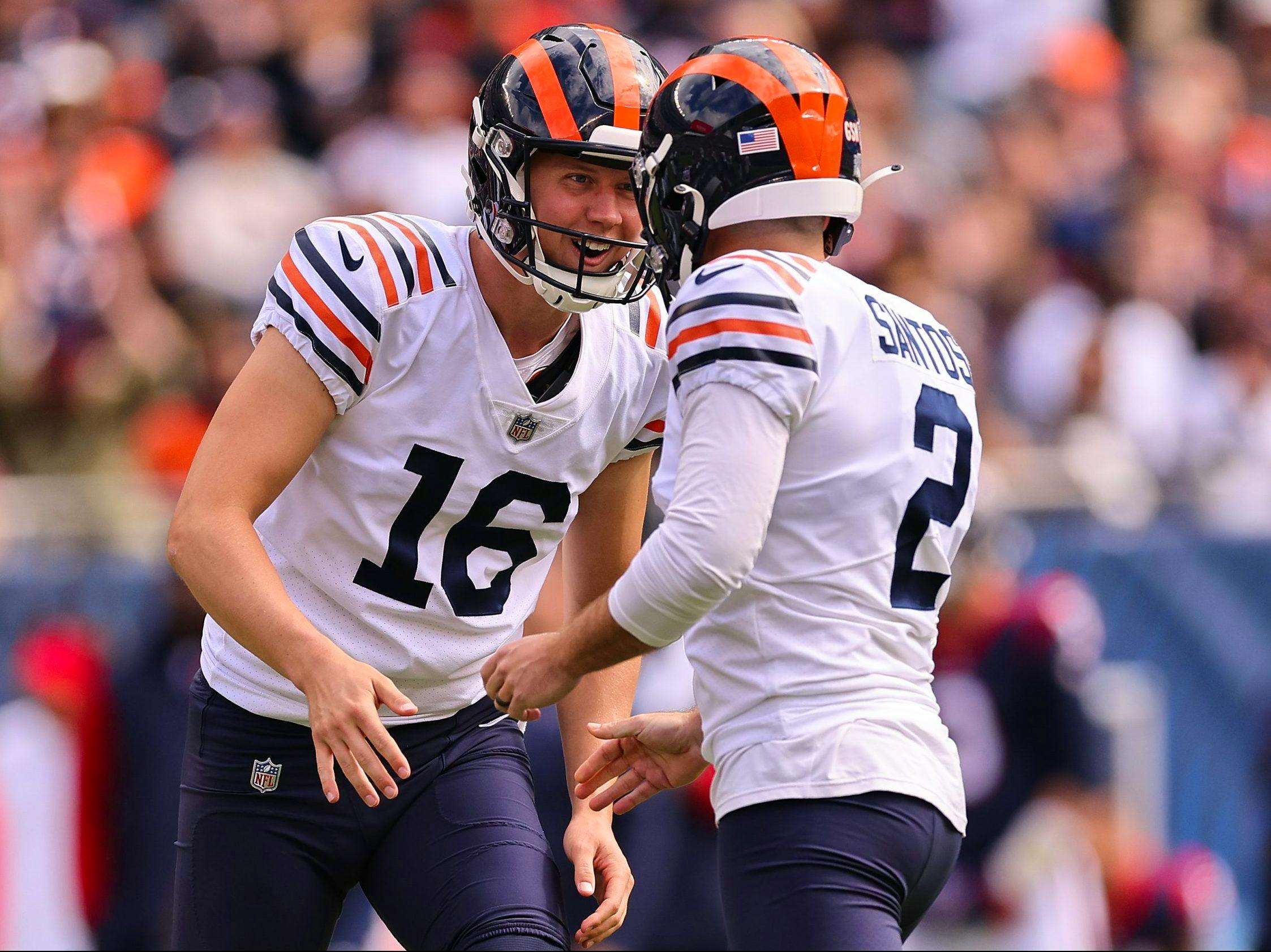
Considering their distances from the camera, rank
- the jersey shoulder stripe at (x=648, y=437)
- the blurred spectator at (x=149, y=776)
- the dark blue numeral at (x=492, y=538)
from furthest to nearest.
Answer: the blurred spectator at (x=149, y=776) → the jersey shoulder stripe at (x=648, y=437) → the dark blue numeral at (x=492, y=538)

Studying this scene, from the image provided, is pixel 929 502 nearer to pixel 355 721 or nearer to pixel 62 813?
pixel 355 721

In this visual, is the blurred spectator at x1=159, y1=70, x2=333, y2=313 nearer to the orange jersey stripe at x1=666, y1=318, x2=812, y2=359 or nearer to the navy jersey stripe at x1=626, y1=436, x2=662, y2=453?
the navy jersey stripe at x1=626, y1=436, x2=662, y2=453

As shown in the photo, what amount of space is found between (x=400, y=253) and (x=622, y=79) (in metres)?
0.49

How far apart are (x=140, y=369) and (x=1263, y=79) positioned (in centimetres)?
691

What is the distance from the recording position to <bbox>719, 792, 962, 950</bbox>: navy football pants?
2.44 m

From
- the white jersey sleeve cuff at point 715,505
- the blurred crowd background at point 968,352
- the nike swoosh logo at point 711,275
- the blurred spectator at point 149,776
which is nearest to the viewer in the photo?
the white jersey sleeve cuff at point 715,505

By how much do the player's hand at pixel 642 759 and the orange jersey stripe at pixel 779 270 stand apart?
72 cm

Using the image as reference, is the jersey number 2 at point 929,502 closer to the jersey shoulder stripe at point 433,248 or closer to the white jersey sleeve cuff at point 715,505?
the white jersey sleeve cuff at point 715,505

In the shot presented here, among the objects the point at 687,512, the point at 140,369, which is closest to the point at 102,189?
the point at 140,369

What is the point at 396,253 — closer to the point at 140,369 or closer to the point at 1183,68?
the point at 140,369

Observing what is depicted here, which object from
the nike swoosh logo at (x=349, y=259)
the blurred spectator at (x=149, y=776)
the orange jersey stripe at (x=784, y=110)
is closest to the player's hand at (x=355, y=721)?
the nike swoosh logo at (x=349, y=259)

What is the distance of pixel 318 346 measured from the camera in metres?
2.92

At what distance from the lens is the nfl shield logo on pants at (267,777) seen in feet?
10.2

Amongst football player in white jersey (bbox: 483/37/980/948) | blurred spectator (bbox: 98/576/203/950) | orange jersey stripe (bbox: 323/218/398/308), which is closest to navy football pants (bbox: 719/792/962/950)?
football player in white jersey (bbox: 483/37/980/948)
